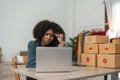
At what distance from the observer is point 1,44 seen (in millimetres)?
4082

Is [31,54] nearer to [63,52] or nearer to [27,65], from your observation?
[27,65]

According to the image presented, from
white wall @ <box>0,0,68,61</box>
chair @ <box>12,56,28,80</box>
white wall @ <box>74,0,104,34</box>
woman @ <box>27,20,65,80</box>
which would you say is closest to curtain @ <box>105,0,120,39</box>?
white wall @ <box>74,0,104,34</box>

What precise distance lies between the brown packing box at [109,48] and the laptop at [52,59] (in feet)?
2.39

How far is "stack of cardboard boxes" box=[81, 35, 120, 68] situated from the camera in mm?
2168

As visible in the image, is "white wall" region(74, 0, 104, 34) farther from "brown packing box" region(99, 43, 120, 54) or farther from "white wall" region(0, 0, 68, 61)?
"brown packing box" region(99, 43, 120, 54)

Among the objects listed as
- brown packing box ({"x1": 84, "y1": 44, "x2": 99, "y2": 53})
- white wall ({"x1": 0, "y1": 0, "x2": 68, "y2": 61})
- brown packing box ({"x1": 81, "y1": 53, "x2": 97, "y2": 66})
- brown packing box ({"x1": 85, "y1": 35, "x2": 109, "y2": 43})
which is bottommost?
brown packing box ({"x1": 81, "y1": 53, "x2": 97, "y2": 66})

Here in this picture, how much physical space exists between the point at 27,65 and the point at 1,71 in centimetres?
195

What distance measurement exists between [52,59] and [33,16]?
3140 millimetres

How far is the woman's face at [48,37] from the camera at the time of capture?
1980 mm

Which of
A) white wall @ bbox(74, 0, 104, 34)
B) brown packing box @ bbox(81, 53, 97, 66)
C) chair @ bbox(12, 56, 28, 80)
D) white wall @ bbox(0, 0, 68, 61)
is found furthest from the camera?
white wall @ bbox(74, 0, 104, 34)

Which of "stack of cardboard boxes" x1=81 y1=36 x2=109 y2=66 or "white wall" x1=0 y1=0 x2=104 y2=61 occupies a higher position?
"white wall" x1=0 y1=0 x2=104 y2=61

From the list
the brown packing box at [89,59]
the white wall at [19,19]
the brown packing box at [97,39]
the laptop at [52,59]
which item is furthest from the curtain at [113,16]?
the laptop at [52,59]

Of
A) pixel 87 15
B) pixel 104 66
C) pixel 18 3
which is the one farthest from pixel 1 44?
pixel 104 66

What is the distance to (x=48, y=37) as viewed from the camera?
198cm
